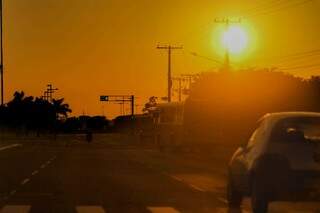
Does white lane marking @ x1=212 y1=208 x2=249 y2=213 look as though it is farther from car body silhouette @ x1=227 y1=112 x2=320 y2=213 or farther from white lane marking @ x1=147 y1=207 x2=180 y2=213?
car body silhouette @ x1=227 y1=112 x2=320 y2=213

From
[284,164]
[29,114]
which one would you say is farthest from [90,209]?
[29,114]

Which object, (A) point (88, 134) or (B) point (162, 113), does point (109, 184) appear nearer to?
(B) point (162, 113)

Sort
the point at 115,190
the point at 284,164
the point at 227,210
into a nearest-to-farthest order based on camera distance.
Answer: the point at 284,164, the point at 227,210, the point at 115,190

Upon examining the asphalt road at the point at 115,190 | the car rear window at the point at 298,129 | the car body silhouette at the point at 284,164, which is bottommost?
the asphalt road at the point at 115,190

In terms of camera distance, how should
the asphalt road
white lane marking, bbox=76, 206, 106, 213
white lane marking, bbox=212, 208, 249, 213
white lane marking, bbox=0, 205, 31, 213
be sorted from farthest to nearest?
the asphalt road
white lane marking, bbox=212, 208, 249, 213
white lane marking, bbox=76, 206, 106, 213
white lane marking, bbox=0, 205, 31, 213

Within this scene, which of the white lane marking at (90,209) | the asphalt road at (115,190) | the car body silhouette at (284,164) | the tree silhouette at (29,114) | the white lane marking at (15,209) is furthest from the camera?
the tree silhouette at (29,114)

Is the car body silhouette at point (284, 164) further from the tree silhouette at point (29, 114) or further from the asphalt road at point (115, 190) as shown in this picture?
the tree silhouette at point (29, 114)

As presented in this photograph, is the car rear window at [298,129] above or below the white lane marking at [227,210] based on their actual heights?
above

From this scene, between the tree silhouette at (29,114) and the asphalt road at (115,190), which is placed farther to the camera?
the tree silhouette at (29,114)

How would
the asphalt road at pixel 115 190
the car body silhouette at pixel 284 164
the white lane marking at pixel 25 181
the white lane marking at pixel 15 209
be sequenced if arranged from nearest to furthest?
the car body silhouette at pixel 284 164 < the white lane marking at pixel 15 209 < the asphalt road at pixel 115 190 < the white lane marking at pixel 25 181

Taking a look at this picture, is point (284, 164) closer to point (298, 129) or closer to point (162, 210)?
point (298, 129)

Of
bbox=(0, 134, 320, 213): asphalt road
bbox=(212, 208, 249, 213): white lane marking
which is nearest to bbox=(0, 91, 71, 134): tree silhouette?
bbox=(0, 134, 320, 213): asphalt road

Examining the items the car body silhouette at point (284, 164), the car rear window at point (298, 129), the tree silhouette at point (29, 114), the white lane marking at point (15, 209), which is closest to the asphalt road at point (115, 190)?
the white lane marking at point (15, 209)

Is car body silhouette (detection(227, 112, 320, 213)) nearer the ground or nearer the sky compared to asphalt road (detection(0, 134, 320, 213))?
nearer the sky
